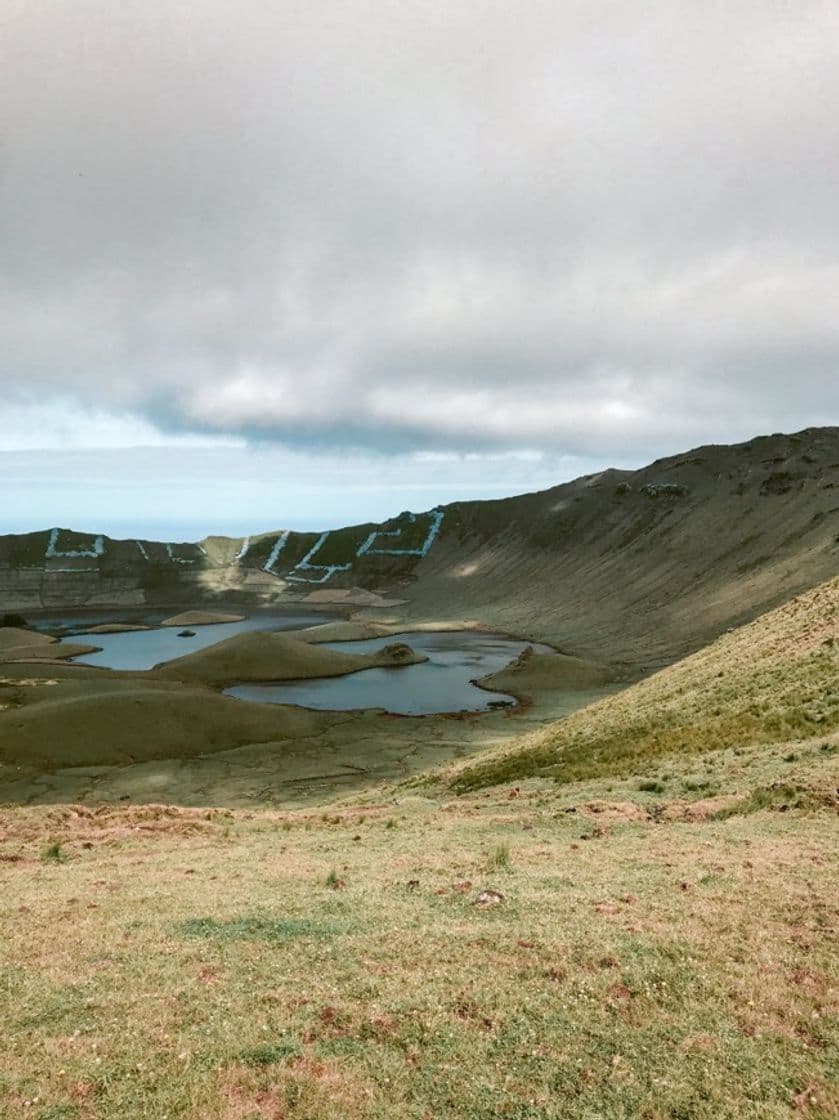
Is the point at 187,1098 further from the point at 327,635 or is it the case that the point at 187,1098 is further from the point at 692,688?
the point at 327,635

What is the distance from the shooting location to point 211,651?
10519 centimetres

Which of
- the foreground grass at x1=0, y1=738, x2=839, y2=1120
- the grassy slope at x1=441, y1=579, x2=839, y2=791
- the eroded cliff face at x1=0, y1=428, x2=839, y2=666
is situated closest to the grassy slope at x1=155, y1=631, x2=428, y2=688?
the eroded cliff face at x1=0, y1=428, x2=839, y2=666

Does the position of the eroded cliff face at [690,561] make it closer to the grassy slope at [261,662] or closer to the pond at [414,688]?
the pond at [414,688]

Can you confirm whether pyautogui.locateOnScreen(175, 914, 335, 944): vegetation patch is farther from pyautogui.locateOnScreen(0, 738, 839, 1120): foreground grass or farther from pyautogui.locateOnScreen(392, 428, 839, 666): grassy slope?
pyautogui.locateOnScreen(392, 428, 839, 666): grassy slope

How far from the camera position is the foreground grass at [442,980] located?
8953 mm

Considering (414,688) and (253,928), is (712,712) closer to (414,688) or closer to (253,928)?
(253,928)

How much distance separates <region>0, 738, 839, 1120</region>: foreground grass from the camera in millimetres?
8953

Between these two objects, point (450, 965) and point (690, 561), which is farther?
point (690, 561)

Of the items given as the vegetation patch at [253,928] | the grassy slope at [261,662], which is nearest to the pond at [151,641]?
the grassy slope at [261,662]

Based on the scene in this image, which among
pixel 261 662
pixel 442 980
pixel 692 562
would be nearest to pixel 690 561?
pixel 692 562

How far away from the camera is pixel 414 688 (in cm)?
9506

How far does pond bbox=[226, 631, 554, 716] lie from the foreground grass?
58376 mm

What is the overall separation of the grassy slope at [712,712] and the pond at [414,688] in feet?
121

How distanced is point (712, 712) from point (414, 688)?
62.7 metres
